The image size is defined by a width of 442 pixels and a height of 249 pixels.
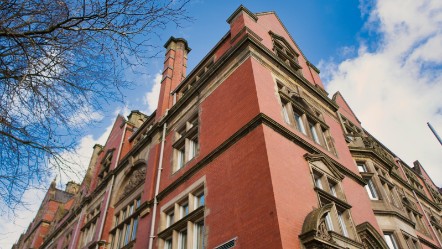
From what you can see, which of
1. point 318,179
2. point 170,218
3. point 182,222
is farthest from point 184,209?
point 318,179

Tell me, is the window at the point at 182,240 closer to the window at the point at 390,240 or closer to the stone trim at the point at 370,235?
the stone trim at the point at 370,235

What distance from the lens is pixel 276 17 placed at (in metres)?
21.1

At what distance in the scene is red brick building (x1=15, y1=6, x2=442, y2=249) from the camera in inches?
384

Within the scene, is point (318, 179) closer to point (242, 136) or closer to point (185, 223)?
point (242, 136)

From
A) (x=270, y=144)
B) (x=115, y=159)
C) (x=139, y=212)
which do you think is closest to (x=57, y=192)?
(x=115, y=159)

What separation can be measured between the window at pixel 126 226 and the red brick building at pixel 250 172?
69mm

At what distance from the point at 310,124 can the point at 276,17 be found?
9013 mm

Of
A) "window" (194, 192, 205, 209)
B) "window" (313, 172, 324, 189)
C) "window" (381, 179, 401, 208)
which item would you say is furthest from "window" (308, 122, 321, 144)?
"window" (381, 179, 401, 208)

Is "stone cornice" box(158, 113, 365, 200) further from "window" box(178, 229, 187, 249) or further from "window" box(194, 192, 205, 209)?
"window" box(178, 229, 187, 249)

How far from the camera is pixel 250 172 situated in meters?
10.4

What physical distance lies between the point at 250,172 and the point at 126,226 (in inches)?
404

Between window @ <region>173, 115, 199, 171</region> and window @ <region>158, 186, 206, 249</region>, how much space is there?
2.20 meters

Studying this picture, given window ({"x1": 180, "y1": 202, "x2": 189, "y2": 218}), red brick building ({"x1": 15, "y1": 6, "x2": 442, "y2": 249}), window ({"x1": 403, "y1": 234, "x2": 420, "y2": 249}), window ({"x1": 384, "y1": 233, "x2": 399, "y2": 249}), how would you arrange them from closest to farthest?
red brick building ({"x1": 15, "y1": 6, "x2": 442, "y2": 249})
window ({"x1": 180, "y1": 202, "x2": 189, "y2": 218})
window ({"x1": 384, "y1": 233, "x2": 399, "y2": 249})
window ({"x1": 403, "y1": 234, "x2": 420, "y2": 249})

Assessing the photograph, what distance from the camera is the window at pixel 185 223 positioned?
462 inches
